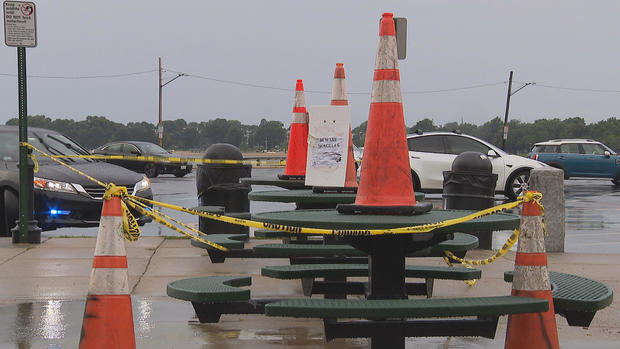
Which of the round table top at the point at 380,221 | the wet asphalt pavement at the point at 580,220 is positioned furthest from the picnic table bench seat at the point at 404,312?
the wet asphalt pavement at the point at 580,220

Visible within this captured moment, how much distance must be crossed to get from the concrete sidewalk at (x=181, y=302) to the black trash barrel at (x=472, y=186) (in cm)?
56

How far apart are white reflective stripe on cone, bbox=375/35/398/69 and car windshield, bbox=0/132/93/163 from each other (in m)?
7.54

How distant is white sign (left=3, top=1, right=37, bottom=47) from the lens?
395 inches

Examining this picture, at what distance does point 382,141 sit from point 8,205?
7.30 metres

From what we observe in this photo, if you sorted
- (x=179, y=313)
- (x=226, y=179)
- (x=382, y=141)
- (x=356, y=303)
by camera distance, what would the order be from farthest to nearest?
(x=226, y=179) < (x=179, y=313) < (x=382, y=141) < (x=356, y=303)

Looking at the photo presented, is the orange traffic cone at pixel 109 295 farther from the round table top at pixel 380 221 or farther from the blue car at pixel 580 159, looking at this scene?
the blue car at pixel 580 159

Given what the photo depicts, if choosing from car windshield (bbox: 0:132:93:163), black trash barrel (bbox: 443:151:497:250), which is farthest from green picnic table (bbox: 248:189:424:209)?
car windshield (bbox: 0:132:93:163)

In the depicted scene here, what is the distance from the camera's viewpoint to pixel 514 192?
20922 millimetres

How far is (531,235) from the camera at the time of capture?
15.3ft

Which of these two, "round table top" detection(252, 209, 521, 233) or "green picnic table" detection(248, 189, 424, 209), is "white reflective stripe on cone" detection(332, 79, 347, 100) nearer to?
"green picnic table" detection(248, 189, 424, 209)

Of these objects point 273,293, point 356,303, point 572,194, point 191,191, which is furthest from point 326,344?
point 572,194

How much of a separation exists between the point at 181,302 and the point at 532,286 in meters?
3.10

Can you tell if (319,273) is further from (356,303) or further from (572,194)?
(572,194)

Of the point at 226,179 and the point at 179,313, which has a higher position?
the point at 226,179
